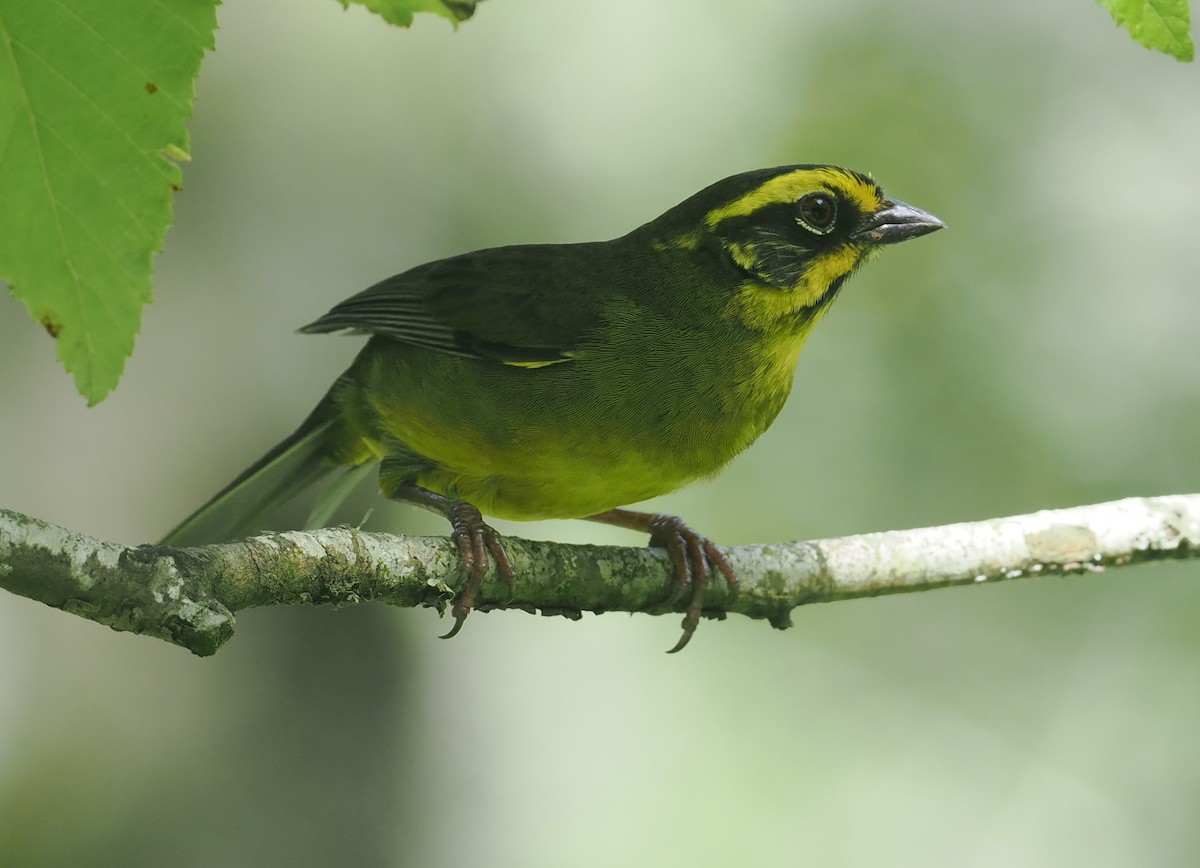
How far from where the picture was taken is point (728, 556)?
162 inches

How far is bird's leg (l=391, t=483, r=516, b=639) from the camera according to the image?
3359mm

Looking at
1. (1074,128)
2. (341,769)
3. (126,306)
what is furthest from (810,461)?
(126,306)

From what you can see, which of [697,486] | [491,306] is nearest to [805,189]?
[491,306]

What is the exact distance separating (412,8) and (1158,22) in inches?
38.5

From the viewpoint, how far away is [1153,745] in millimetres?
6586

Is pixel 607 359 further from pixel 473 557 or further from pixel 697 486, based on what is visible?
pixel 697 486

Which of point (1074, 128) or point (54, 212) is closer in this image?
point (54, 212)

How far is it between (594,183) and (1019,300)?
8.73 ft

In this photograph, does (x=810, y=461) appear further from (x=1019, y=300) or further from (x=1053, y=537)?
(x=1053, y=537)

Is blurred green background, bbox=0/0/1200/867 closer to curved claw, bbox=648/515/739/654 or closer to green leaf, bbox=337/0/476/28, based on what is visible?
curved claw, bbox=648/515/739/654

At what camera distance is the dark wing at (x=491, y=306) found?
14.4ft

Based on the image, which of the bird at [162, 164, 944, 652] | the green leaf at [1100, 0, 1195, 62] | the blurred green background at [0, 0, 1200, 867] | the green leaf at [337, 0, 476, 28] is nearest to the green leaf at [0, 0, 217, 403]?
the green leaf at [337, 0, 476, 28]

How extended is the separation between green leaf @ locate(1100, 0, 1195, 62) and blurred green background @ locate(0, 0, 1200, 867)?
4.77 m

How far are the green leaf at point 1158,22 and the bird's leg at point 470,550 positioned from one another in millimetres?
2142
